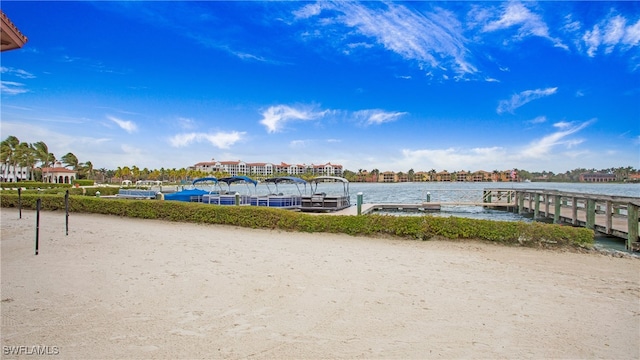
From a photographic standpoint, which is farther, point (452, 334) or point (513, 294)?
point (513, 294)

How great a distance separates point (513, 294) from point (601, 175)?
12942cm

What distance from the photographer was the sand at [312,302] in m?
3.36

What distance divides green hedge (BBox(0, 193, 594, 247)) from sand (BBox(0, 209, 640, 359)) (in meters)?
0.60

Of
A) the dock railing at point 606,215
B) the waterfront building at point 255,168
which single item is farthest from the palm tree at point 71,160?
the dock railing at point 606,215

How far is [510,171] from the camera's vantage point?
126812 mm

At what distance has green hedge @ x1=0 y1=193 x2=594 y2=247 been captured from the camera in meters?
8.58

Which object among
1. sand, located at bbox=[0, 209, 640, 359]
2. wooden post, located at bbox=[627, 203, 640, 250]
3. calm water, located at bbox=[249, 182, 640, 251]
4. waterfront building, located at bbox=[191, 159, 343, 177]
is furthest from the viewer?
waterfront building, located at bbox=[191, 159, 343, 177]

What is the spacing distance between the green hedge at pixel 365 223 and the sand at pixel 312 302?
23.8 inches

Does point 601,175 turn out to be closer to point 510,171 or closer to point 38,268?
point 510,171

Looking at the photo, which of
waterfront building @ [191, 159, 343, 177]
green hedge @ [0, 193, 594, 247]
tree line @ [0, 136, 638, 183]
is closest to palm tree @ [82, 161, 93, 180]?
tree line @ [0, 136, 638, 183]

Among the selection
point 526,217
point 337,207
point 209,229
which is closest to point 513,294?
point 209,229

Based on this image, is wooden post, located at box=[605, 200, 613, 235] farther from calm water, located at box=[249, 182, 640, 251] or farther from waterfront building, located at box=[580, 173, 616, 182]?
waterfront building, located at box=[580, 173, 616, 182]

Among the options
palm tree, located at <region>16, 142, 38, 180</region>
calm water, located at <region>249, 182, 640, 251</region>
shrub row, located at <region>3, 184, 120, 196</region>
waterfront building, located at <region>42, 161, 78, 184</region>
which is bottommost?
calm water, located at <region>249, 182, 640, 251</region>

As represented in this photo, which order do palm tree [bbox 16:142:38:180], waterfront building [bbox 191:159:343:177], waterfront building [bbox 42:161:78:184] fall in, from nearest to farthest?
palm tree [bbox 16:142:38:180]
waterfront building [bbox 42:161:78:184]
waterfront building [bbox 191:159:343:177]
